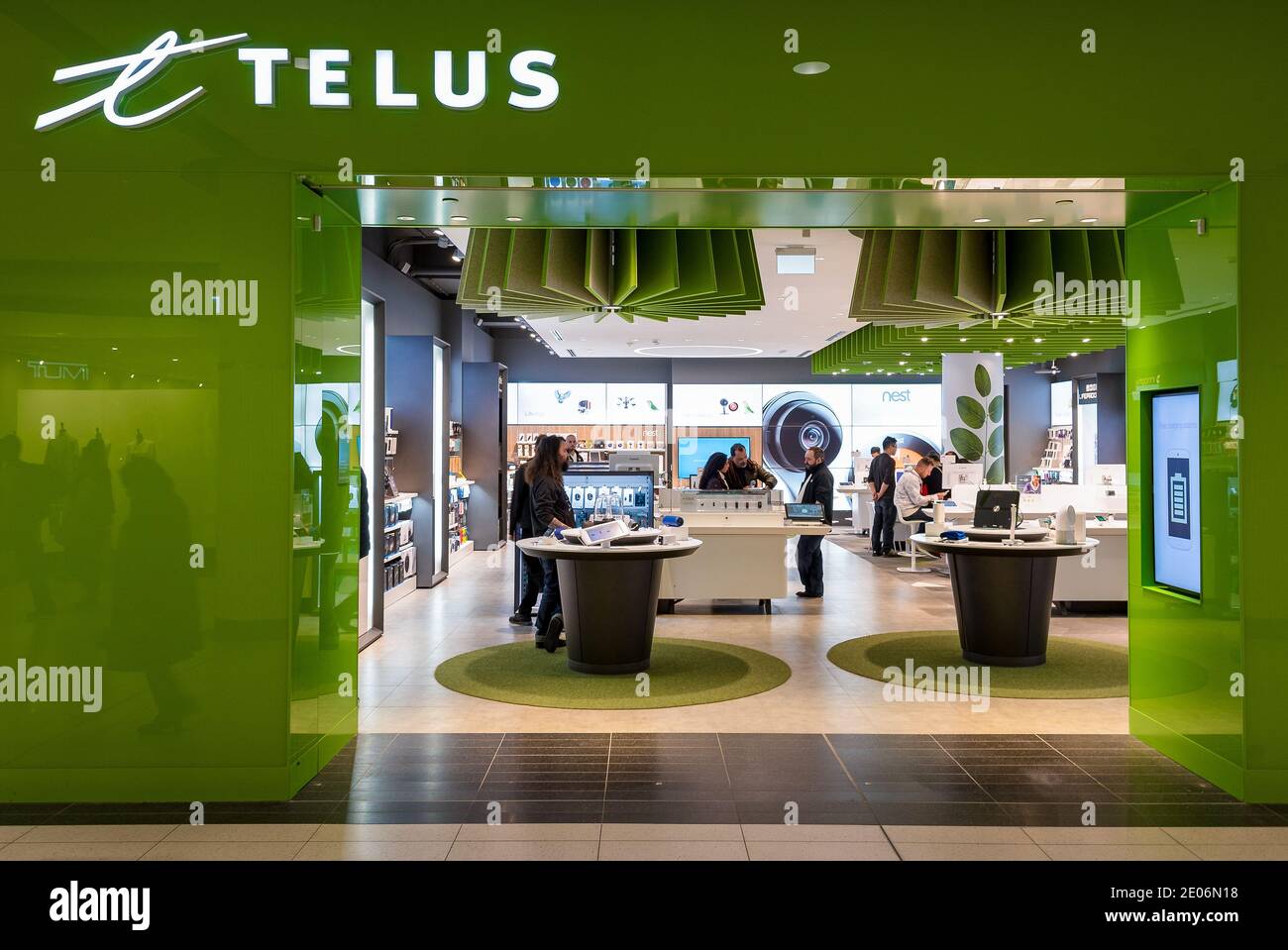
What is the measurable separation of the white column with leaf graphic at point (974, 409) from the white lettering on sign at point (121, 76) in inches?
462

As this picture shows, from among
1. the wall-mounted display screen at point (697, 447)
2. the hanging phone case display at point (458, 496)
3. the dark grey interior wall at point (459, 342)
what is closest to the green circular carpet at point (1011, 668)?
the dark grey interior wall at point (459, 342)

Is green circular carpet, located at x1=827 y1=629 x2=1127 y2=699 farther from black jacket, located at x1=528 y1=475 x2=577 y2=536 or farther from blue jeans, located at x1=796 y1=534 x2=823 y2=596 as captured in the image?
black jacket, located at x1=528 y1=475 x2=577 y2=536

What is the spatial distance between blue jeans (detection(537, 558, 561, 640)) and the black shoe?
135mm

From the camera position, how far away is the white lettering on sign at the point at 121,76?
379 cm

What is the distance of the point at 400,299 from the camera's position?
31.2 feet

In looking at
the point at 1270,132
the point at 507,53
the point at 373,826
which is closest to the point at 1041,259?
the point at 1270,132

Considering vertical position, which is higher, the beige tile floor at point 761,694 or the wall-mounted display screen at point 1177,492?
the wall-mounted display screen at point 1177,492

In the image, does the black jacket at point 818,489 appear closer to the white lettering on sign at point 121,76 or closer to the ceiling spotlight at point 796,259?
the ceiling spotlight at point 796,259

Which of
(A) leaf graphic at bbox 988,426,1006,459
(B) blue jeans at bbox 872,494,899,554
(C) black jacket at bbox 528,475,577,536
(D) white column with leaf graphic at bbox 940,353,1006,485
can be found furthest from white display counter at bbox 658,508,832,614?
(A) leaf graphic at bbox 988,426,1006,459

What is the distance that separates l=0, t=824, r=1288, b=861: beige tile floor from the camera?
3.31 m

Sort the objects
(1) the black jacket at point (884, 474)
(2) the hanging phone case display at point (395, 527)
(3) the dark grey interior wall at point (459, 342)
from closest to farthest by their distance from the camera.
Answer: (2) the hanging phone case display at point (395, 527)
(3) the dark grey interior wall at point (459, 342)
(1) the black jacket at point (884, 474)

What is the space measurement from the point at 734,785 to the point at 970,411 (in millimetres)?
10952
